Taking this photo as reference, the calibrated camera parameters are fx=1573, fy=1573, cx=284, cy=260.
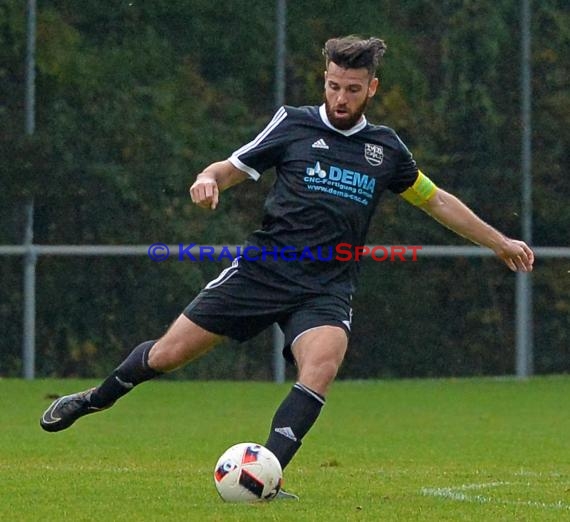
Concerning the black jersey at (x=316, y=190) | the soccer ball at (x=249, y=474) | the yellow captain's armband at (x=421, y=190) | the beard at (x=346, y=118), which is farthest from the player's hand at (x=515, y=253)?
the soccer ball at (x=249, y=474)

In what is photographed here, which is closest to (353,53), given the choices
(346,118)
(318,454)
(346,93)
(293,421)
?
(346,93)

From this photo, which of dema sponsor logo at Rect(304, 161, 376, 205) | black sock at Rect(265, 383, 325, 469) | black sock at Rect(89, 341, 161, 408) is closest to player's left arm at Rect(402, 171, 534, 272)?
dema sponsor logo at Rect(304, 161, 376, 205)

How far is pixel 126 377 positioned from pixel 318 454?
87.0 inches

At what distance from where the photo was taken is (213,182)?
6.68 m

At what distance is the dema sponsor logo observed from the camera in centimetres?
723

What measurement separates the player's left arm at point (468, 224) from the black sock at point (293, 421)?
3.92 feet

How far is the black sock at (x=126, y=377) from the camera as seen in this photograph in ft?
24.3

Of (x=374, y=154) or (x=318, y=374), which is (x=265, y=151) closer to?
(x=374, y=154)

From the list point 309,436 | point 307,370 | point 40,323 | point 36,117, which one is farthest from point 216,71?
point 307,370

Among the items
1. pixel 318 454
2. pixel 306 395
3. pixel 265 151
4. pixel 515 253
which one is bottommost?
pixel 318 454

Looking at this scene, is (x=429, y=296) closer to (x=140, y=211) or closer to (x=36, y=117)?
(x=140, y=211)

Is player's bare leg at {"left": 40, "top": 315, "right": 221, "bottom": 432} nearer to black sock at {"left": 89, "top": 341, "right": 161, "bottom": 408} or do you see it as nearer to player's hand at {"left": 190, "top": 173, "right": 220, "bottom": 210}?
black sock at {"left": 89, "top": 341, "right": 161, "bottom": 408}

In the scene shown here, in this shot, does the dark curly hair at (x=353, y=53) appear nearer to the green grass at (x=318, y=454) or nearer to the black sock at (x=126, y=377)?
the black sock at (x=126, y=377)

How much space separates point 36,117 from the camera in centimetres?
1556
